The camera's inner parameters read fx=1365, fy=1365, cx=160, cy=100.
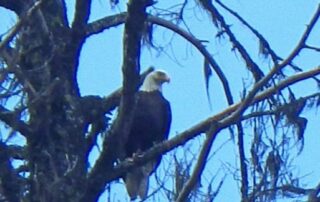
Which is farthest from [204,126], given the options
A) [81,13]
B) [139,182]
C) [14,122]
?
[139,182]

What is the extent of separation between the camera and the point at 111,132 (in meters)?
5.36

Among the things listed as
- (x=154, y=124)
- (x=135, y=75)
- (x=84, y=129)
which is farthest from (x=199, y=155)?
(x=154, y=124)

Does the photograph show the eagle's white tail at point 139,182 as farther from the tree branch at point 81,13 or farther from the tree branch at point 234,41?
the tree branch at point 81,13

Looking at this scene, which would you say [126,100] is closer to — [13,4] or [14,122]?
[14,122]

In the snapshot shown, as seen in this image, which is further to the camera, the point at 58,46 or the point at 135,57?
the point at 58,46

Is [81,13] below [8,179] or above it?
above

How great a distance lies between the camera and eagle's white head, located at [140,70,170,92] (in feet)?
30.0

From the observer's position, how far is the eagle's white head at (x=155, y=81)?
9141mm

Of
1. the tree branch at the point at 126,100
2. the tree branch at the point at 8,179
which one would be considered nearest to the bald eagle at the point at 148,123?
the tree branch at the point at 126,100

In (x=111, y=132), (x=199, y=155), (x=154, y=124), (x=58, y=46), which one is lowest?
(x=199, y=155)

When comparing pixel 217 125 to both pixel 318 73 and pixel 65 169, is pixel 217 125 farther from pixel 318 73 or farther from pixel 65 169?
pixel 65 169

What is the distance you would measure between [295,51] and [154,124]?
3762 millimetres

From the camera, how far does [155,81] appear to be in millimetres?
9250

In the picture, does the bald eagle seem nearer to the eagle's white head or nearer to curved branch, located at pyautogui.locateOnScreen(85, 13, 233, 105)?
the eagle's white head
